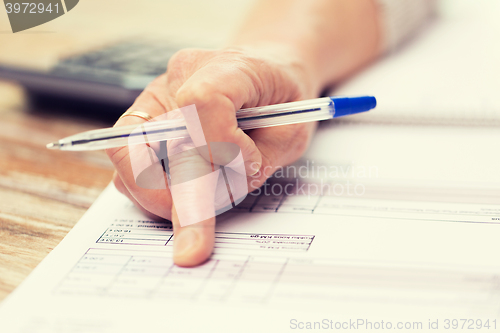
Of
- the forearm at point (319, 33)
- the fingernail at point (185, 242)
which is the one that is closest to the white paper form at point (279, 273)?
the fingernail at point (185, 242)

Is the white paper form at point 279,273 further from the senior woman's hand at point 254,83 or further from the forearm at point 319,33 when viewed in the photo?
the forearm at point 319,33

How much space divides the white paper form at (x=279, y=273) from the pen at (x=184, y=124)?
0.24 feet

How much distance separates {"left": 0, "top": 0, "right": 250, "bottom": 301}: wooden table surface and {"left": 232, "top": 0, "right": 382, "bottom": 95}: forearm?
16 cm

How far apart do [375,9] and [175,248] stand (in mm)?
515

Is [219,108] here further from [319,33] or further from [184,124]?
[319,33]

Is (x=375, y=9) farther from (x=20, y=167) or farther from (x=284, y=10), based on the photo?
(x=20, y=167)

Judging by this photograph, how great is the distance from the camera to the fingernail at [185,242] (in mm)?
297

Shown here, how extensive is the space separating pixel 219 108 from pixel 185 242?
0.31ft

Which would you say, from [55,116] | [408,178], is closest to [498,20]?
[408,178]

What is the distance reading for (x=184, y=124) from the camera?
12.3 inches

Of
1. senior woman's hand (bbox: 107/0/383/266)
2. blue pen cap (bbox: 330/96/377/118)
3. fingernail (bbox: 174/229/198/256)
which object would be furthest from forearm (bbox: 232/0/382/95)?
fingernail (bbox: 174/229/198/256)

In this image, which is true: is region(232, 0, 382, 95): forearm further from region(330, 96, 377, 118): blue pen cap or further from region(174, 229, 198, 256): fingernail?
region(174, 229, 198, 256): fingernail

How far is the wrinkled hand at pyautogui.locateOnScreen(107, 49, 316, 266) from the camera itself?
11.5 inches

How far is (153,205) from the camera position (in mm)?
334
